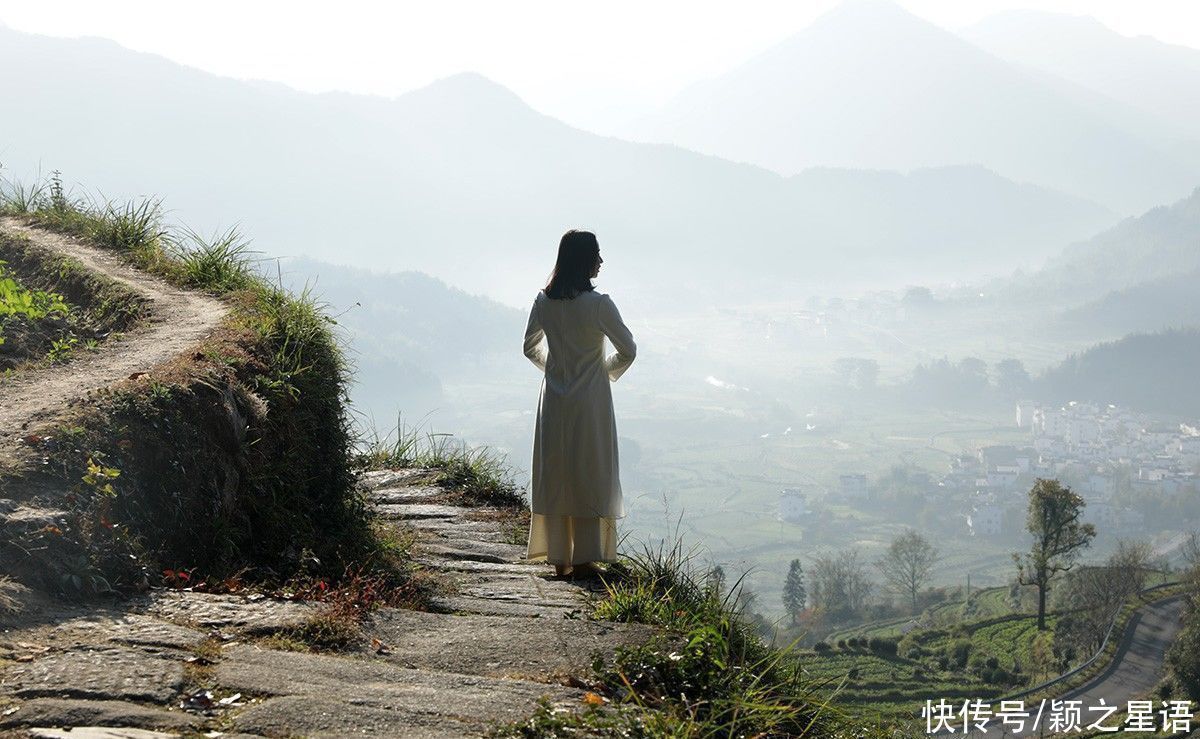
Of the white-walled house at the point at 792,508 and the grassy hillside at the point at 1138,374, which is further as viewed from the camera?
the grassy hillside at the point at 1138,374

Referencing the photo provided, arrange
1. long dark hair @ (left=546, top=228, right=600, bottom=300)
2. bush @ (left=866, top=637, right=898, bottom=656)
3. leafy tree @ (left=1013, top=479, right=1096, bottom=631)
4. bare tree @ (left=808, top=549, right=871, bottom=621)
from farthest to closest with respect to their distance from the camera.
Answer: bare tree @ (left=808, top=549, right=871, bottom=621), bush @ (left=866, top=637, right=898, bottom=656), leafy tree @ (left=1013, top=479, right=1096, bottom=631), long dark hair @ (left=546, top=228, right=600, bottom=300)

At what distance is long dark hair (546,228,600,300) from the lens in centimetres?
559

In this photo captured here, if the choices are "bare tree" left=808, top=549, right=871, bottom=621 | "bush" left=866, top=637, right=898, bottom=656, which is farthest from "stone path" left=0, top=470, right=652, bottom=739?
"bare tree" left=808, top=549, right=871, bottom=621

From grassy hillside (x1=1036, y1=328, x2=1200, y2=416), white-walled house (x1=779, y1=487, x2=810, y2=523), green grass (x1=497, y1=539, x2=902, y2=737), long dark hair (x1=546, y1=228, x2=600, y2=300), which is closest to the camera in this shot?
green grass (x1=497, y1=539, x2=902, y2=737)

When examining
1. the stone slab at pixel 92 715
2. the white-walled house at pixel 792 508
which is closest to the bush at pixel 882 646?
the stone slab at pixel 92 715

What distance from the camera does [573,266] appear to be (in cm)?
561

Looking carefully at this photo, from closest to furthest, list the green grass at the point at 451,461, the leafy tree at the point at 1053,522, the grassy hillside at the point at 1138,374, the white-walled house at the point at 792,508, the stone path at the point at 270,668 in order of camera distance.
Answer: the stone path at the point at 270,668 < the green grass at the point at 451,461 < the leafy tree at the point at 1053,522 < the white-walled house at the point at 792,508 < the grassy hillside at the point at 1138,374

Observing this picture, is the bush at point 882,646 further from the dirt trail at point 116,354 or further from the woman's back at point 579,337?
the woman's back at point 579,337

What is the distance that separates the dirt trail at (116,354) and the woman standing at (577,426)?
2.16 metres

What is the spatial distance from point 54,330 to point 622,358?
4191 mm

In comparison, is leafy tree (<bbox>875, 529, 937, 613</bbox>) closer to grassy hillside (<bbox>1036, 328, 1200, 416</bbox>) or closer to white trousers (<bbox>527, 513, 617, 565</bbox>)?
white trousers (<bbox>527, 513, 617, 565</bbox>)

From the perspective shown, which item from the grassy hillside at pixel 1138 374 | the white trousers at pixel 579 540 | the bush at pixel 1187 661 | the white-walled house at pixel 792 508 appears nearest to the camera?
the white trousers at pixel 579 540

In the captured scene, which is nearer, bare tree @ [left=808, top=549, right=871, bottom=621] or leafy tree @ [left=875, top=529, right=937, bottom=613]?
bare tree @ [left=808, top=549, right=871, bottom=621]

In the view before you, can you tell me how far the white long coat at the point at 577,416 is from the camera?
5.69 meters
